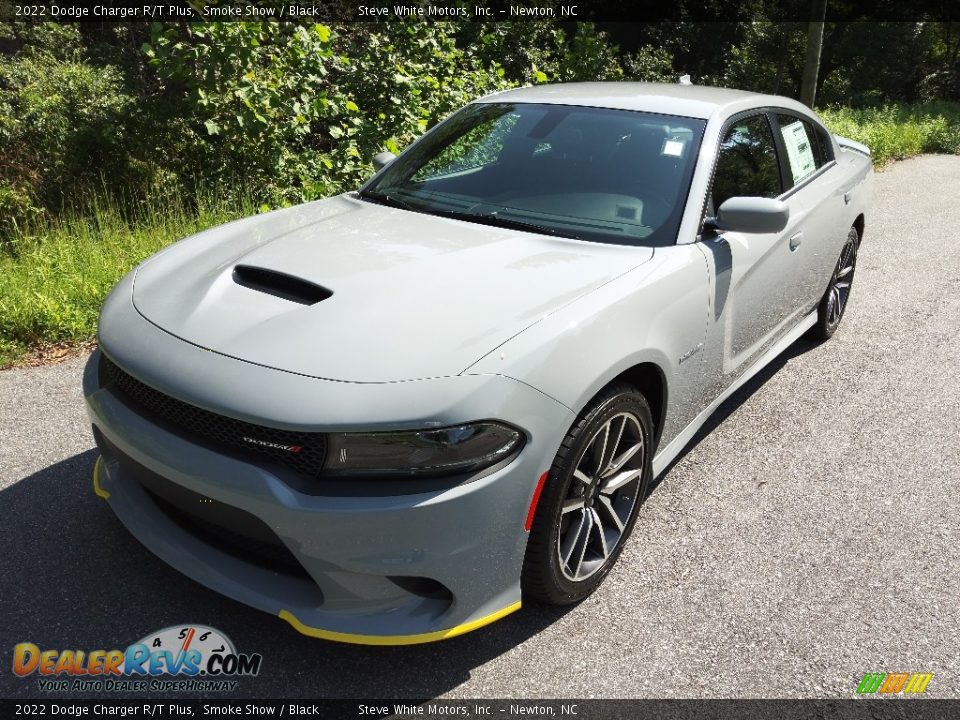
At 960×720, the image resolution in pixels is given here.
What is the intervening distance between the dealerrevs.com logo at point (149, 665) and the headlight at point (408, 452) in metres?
0.76

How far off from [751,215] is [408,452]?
5.59ft

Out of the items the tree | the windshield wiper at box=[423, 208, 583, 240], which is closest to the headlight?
the windshield wiper at box=[423, 208, 583, 240]

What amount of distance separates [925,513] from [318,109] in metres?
5.48

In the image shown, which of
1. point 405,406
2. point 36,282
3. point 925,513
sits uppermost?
point 405,406

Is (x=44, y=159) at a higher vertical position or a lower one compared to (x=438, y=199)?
lower

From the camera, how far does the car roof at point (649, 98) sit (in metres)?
3.54

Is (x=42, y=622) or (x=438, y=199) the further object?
(x=438, y=199)

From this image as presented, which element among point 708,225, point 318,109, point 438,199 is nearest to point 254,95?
point 318,109

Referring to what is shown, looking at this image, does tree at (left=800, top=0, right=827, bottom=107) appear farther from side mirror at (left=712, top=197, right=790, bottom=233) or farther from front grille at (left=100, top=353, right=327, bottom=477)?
front grille at (left=100, top=353, right=327, bottom=477)

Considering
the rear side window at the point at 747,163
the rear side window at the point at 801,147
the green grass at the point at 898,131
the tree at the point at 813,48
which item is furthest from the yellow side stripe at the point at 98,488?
the tree at the point at 813,48

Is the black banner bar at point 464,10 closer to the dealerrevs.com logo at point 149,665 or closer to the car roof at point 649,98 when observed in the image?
the car roof at point 649,98

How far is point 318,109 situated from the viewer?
22.1 feet

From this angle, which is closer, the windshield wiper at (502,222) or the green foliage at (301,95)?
the windshield wiper at (502,222)

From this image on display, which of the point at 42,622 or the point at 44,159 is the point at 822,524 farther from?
the point at 44,159
